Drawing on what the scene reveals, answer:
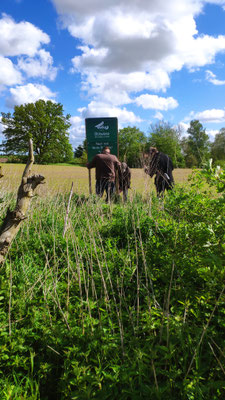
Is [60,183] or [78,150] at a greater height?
[78,150]

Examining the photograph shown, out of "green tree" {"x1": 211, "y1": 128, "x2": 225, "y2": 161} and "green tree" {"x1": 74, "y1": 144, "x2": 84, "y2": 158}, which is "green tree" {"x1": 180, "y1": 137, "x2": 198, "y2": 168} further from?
"green tree" {"x1": 74, "y1": 144, "x2": 84, "y2": 158}

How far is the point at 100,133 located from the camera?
9586 millimetres

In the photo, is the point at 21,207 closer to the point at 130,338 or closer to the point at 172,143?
the point at 130,338

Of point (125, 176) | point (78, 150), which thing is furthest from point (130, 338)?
point (78, 150)

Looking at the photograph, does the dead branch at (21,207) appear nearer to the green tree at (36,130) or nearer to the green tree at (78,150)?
the green tree at (36,130)

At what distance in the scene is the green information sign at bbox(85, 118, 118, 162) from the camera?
9.52 m

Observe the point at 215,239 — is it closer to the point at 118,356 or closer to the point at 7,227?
the point at 118,356

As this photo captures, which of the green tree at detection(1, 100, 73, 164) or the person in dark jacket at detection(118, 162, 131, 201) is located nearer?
the person in dark jacket at detection(118, 162, 131, 201)

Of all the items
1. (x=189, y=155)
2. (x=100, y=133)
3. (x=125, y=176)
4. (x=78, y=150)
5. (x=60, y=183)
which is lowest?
(x=60, y=183)

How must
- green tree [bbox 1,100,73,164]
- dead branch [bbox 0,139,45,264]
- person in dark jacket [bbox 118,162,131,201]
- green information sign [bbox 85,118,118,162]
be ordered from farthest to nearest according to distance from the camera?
green tree [bbox 1,100,73,164] < green information sign [bbox 85,118,118,162] < person in dark jacket [bbox 118,162,131,201] < dead branch [bbox 0,139,45,264]

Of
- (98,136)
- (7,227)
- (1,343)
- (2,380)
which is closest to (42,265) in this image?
(7,227)

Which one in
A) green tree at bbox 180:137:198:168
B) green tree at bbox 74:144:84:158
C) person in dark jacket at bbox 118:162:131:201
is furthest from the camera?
green tree at bbox 74:144:84:158

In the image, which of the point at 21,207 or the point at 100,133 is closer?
the point at 21,207

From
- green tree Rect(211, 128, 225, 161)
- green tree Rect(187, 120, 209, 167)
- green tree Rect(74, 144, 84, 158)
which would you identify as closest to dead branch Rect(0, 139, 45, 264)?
green tree Rect(187, 120, 209, 167)
